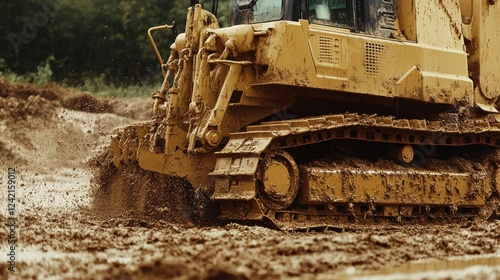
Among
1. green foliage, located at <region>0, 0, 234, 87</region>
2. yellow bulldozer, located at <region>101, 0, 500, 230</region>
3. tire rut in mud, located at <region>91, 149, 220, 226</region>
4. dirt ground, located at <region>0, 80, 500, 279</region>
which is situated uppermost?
green foliage, located at <region>0, 0, 234, 87</region>

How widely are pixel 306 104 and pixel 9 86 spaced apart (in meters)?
11.8

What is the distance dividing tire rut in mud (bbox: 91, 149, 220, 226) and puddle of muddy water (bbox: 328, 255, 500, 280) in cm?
464

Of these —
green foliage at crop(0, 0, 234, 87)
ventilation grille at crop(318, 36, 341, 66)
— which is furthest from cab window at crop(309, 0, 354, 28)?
green foliage at crop(0, 0, 234, 87)

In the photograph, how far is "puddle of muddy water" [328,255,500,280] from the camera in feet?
28.8

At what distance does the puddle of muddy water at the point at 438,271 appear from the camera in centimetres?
877

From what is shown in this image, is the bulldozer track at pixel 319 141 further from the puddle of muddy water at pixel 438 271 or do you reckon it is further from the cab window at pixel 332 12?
the puddle of muddy water at pixel 438 271

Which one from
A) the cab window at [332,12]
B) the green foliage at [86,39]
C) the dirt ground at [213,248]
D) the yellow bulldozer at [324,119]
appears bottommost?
the dirt ground at [213,248]

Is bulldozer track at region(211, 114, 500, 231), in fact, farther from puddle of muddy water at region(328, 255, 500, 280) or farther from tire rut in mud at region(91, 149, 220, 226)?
puddle of muddy water at region(328, 255, 500, 280)

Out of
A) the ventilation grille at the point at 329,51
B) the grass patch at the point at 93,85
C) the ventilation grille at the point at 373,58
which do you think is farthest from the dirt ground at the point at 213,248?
the grass patch at the point at 93,85

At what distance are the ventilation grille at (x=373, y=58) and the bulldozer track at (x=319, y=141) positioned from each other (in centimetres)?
67

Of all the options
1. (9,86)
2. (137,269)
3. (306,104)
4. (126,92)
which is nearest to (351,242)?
(137,269)

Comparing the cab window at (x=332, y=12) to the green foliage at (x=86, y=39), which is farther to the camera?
the green foliage at (x=86, y=39)

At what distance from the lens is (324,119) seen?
13484 mm

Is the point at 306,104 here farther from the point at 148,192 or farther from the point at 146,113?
the point at 146,113
